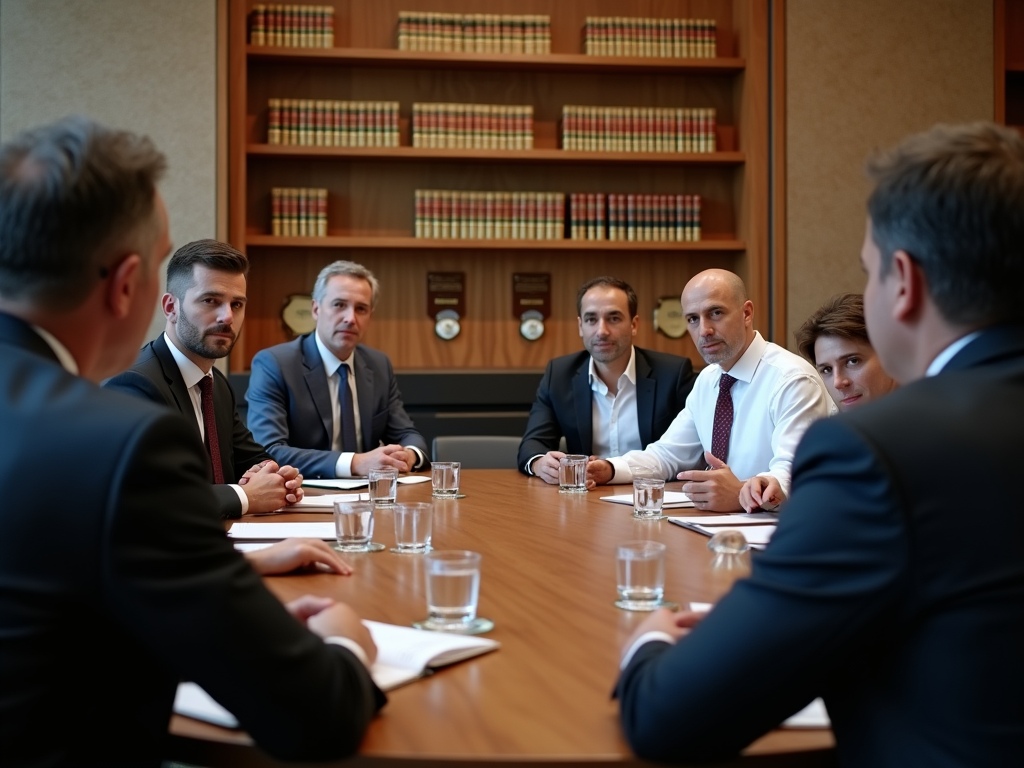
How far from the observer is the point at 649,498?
257 cm

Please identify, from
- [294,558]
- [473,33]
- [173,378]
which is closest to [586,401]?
[173,378]

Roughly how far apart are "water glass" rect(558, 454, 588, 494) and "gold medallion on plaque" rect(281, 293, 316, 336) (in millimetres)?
2890

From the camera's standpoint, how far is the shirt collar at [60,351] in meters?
1.18

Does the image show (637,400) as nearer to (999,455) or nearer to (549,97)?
(549,97)

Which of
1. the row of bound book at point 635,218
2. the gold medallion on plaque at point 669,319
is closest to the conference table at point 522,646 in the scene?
the row of bound book at point 635,218

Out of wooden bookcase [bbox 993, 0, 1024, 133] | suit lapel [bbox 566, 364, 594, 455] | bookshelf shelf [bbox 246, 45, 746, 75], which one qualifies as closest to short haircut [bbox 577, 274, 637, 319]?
suit lapel [bbox 566, 364, 594, 455]

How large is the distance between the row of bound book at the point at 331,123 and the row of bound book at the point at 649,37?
1.21 m

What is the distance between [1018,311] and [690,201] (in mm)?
4839

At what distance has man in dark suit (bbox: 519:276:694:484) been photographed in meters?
4.30

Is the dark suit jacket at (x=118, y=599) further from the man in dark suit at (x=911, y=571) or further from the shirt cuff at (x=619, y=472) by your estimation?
the shirt cuff at (x=619, y=472)

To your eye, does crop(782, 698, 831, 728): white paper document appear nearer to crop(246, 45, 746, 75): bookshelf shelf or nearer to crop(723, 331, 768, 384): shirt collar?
crop(723, 331, 768, 384): shirt collar

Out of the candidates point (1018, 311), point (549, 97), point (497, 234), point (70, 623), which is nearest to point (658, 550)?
→ point (1018, 311)

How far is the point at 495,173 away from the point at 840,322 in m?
3.39

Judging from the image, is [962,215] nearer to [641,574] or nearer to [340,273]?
[641,574]
